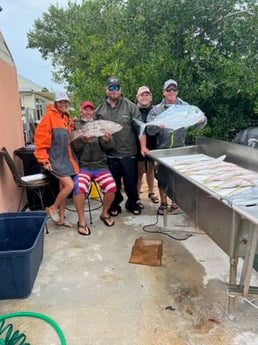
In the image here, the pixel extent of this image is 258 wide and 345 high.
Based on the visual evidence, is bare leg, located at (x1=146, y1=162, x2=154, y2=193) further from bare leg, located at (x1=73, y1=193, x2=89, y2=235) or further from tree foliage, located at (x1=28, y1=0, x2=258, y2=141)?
bare leg, located at (x1=73, y1=193, x2=89, y2=235)

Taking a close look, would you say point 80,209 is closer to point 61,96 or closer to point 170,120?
point 61,96

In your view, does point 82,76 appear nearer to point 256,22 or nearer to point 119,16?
point 119,16

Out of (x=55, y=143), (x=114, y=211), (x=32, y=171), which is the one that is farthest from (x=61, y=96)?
(x=114, y=211)

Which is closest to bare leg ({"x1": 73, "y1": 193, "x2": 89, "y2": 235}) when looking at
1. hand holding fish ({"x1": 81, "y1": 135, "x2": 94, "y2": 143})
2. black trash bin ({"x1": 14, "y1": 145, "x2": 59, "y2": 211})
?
hand holding fish ({"x1": 81, "y1": 135, "x2": 94, "y2": 143})

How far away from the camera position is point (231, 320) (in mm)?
2006

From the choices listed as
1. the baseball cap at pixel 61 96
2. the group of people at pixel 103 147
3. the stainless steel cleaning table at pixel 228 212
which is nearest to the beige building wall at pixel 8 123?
the group of people at pixel 103 147

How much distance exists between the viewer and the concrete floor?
190 cm

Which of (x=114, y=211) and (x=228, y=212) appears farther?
(x=114, y=211)

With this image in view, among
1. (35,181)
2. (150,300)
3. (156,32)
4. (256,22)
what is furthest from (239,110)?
(150,300)

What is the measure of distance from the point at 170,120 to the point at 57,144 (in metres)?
1.18

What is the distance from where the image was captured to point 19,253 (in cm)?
214

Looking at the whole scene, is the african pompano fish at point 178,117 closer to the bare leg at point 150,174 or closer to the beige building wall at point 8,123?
the bare leg at point 150,174

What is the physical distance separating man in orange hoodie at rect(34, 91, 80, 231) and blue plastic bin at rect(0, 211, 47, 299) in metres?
0.65

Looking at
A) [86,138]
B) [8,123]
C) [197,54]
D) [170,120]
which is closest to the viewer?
[170,120]
